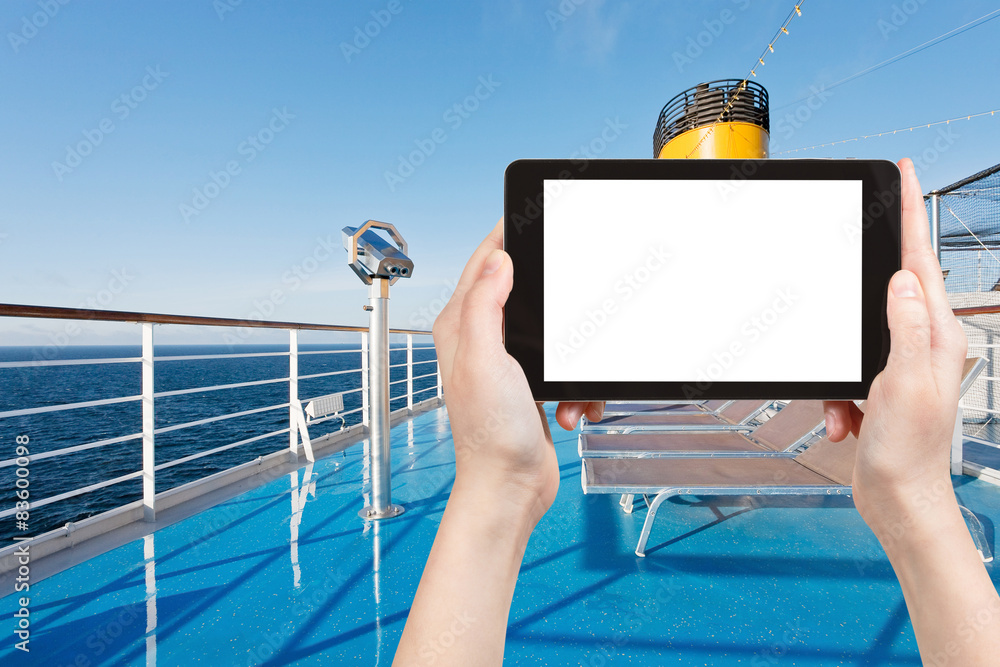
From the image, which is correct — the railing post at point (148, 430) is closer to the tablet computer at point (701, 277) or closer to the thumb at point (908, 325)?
the tablet computer at point (701, 277)

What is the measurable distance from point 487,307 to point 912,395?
0.45m

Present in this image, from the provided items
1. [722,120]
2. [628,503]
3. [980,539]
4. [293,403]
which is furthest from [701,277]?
[722,120]

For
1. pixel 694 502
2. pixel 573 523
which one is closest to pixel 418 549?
pixel 573 523

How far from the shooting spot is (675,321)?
1.72 ft

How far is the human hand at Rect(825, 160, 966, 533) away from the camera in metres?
0.42

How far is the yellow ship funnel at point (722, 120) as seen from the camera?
6.92 metres

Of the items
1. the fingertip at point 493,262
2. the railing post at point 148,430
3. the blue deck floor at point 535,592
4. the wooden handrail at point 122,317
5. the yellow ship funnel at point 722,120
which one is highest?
the yellow ship funnel at point 722,120

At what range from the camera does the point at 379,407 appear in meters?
2.04

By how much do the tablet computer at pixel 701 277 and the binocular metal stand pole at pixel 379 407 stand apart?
1.63 meters

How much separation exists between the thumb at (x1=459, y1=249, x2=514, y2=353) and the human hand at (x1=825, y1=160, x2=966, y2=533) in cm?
41

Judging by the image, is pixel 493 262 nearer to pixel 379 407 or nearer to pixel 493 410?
pixel 493 410

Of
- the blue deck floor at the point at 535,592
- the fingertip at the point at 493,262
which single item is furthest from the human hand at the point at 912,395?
the blue deck floor at the point at 535,592

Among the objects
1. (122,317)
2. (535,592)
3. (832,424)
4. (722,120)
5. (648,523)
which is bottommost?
(535,592)

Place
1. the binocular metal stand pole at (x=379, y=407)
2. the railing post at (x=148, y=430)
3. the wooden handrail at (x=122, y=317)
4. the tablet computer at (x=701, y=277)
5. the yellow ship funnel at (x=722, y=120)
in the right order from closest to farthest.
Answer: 1. the tablet computer at (x=701, y=277)
2. the wooden handrail at (x=122, y=317)
3. the railing post at (x=148, y=430)
4. the binocular metal stand pole at (x=379, y=407)
5. the yellow ship funnel at (x=722, y=120)
